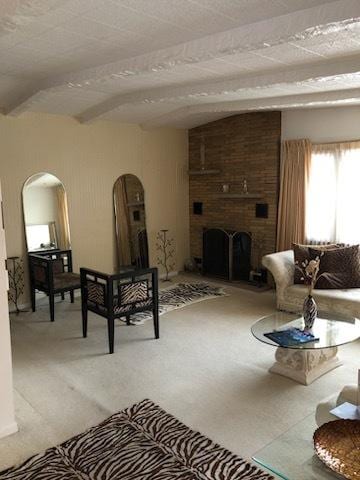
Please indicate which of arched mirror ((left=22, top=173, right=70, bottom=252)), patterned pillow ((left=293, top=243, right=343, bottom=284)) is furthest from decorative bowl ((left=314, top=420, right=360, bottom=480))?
arched mirror ((left=22, top=173, right=70, bottom=252))

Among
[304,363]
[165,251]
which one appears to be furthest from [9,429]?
[165,251]

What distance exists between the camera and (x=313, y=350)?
10.4ft

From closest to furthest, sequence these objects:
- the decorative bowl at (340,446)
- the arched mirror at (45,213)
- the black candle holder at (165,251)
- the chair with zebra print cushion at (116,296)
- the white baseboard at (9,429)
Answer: the decorative bowl at (340,446) → the white baseboard at (9,429) → the chair with zebra print cushion at (116,296) → the arched mirror at (45,213) → the black candle holder at (165,251)

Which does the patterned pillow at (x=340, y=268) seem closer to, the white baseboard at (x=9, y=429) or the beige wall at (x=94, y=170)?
the beige wall at (x=94, y=170)

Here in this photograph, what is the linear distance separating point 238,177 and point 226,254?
4.11 ft

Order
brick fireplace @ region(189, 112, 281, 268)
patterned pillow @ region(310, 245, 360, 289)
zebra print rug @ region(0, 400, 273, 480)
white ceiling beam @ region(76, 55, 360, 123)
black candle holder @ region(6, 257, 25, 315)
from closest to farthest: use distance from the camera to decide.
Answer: zebra print rug @ region(0, 400, 273, 480), white ceiling beam @ region(76, 55, 360, 123), patterned pillow @ region(310, 245, 360, 289), black candle holder @ region(6, 257, 25, 315), brick fireplace @ region(189, 112, 281, 268)

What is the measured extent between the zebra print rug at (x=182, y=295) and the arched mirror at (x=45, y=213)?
5.05 feet

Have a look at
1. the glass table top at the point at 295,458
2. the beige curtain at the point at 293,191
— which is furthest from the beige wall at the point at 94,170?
the glass table top at the point at 295,458

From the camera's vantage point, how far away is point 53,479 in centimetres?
217

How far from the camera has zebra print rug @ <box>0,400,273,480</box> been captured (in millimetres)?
2189

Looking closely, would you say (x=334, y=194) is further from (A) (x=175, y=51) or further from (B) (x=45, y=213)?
(B) (x=45, y=213)

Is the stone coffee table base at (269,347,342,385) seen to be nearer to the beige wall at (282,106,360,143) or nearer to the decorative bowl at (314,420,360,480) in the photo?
the decorative bowl at (314,420,360,480)

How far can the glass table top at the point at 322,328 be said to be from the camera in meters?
2.97

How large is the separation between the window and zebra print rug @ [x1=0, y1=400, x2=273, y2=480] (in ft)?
11.8
